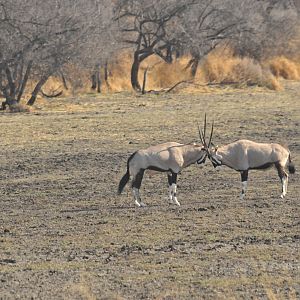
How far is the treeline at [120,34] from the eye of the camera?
2842 cm

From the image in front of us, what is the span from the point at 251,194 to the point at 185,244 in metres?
3.45

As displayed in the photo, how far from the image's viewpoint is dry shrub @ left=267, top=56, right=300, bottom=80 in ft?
145

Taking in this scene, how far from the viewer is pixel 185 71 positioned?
40375mm

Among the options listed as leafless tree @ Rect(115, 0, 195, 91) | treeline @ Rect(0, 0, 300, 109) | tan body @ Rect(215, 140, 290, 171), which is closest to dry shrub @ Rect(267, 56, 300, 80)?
treeline @ Rect(0, 0, 300, 109)

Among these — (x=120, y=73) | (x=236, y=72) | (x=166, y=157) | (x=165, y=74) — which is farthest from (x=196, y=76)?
(x=166, y=157)

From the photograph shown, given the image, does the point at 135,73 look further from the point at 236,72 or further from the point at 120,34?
the point at 236,72

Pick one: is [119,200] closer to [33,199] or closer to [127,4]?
[33,199]

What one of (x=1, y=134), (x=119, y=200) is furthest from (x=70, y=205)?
(x=1, y=134)

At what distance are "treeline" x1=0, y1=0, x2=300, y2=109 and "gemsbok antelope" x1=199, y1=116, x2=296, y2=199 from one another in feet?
53.0

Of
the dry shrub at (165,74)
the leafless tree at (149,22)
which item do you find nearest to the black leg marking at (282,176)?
the leafless tree at (149,22)

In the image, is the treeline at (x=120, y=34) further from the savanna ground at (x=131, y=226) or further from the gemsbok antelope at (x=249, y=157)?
the gemsbok antelope at (x=249, y=157)

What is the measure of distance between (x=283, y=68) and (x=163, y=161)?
33357mm

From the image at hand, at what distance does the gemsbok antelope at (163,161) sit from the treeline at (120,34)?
53.3ft

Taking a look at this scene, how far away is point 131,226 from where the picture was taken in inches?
421
